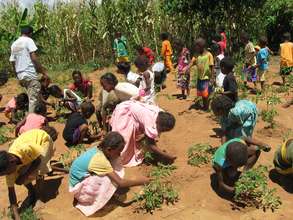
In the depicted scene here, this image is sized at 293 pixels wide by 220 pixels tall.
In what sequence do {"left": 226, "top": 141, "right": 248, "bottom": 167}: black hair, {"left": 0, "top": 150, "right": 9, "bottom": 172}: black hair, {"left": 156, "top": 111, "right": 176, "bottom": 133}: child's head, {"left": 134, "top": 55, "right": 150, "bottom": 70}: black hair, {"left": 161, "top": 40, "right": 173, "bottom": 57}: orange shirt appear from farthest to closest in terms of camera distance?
{"left": 161, "top": 40, "right": 173, "bottom": 57}: orange shirt, {"left": 134, "top": 55, "right": 150, "bottom": 70}: black hair, {"left": 156, "top": 111, "right": 176, "bottom": 133}: child's head, {"left": 226, "top": 141, "right": 248, "bottom": 167}: black hair, {"left": 0, "top": 150, "right": 9, "bottom": 172}: black hair

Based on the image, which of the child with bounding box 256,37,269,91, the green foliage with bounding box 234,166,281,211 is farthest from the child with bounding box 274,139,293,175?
the child with bounding box 256,37,269,91

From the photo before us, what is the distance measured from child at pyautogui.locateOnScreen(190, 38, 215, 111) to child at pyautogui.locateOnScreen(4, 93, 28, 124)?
10.2 feet

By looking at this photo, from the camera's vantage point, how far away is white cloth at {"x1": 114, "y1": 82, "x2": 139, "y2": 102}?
6.05 m

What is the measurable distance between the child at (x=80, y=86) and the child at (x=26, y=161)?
121 inches

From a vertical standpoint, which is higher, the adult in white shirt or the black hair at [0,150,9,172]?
the adult in white shirt

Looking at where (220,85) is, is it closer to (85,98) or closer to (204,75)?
(204,75)

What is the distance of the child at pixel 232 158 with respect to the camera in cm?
447

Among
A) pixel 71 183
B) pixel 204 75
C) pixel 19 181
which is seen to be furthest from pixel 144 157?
pixel 204 75

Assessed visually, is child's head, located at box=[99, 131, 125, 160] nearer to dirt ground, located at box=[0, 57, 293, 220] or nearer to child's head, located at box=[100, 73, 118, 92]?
dirt ground, located at box=[0, 57, 293, 220]

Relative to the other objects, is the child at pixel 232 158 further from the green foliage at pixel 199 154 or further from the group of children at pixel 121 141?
the green foliage at pixel 199 154

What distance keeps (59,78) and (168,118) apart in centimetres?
669

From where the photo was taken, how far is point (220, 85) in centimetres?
776

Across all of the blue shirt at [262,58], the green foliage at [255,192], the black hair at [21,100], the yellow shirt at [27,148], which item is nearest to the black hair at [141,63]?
the yellow shirt at [27,148]

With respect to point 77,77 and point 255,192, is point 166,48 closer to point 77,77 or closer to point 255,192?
point 77,77
